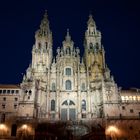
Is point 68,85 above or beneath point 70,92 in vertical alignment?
above

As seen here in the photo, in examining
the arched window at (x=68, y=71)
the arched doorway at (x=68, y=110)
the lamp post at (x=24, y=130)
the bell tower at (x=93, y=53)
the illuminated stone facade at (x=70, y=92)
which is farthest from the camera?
the arched window at (x=68, y=71)

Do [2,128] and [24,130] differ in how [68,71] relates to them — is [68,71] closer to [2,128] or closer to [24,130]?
[24,130]

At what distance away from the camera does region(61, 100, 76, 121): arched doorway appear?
70.3 metres

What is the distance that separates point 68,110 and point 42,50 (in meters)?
21.9

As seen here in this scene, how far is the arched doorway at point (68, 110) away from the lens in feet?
231

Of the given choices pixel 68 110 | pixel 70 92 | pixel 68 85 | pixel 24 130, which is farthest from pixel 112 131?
pixel 24 130

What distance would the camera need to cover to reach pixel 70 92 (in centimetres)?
7400

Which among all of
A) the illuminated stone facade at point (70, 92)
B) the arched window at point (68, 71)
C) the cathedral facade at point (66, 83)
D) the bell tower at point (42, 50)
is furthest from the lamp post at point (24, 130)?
the arched window at point (68, 71)

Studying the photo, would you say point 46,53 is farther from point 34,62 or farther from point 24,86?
point 24,86

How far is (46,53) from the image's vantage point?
79062mm

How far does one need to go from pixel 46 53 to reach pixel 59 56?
14.4ft

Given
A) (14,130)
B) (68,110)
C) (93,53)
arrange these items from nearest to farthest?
(14,130) < (68,110) < (93,53)

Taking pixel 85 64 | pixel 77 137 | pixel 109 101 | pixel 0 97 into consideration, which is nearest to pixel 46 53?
pixel 85 64

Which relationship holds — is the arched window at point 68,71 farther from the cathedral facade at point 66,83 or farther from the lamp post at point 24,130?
the lamp post at point 24,130
